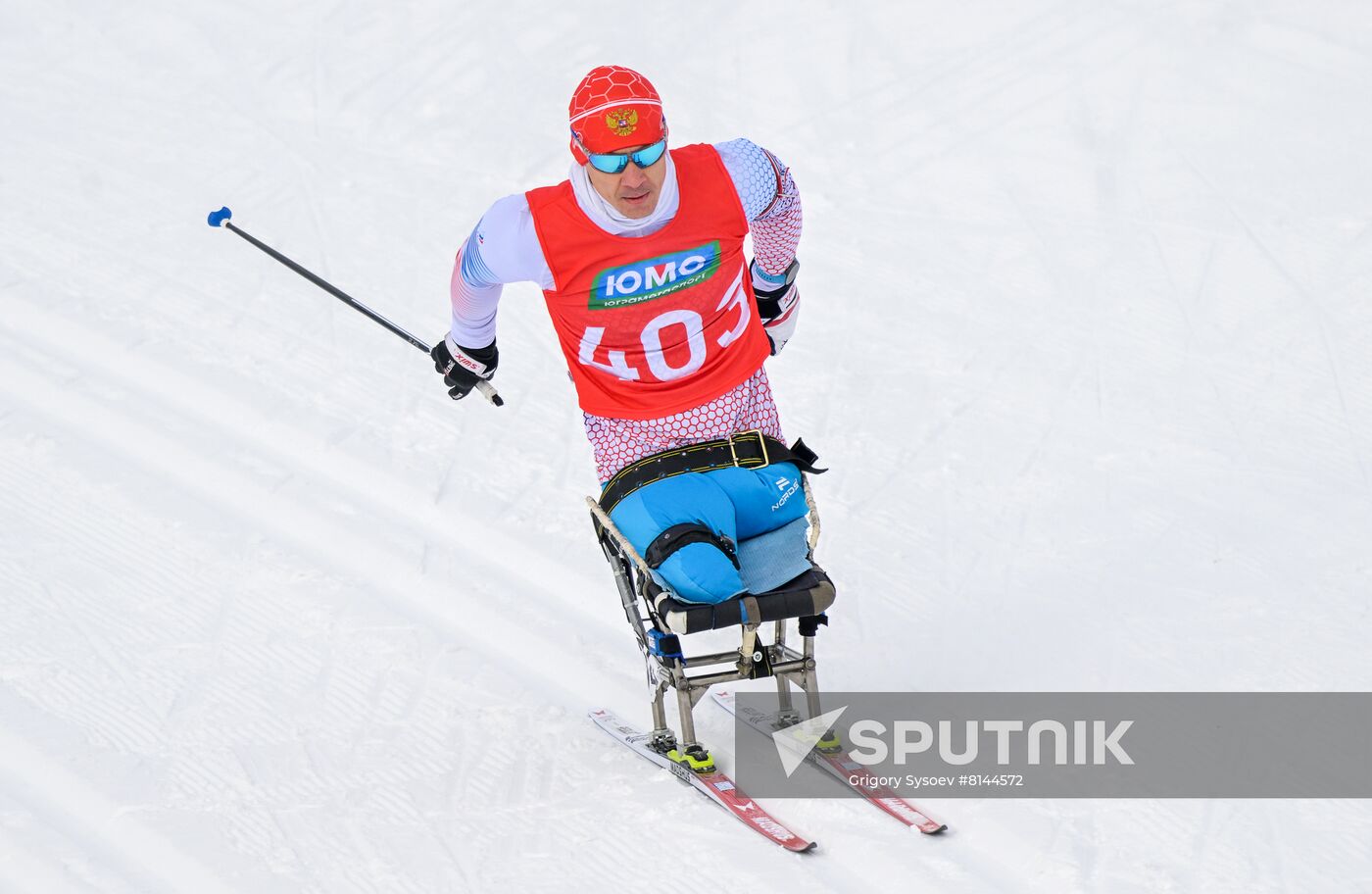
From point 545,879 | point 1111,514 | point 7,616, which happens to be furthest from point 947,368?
point 7,616

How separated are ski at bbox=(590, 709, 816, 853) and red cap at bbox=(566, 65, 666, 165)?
1.87 metres

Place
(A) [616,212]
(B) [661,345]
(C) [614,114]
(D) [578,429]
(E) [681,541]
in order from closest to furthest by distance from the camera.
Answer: (C) [614,114], (A) [616,212], (E) [681,541], (B) [661,345], (D) [578,429]

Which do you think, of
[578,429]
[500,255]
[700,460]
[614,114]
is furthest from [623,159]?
[578,429]

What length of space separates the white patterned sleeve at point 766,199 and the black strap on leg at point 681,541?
0.94 m

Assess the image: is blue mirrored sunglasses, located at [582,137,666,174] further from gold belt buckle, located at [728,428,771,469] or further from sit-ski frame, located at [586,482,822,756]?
sit-ski frame, located at [586,482,822,756]

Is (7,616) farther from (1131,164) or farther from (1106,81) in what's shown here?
(1106,81)

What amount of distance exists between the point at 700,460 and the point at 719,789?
980 mm

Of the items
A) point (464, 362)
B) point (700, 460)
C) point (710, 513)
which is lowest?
point (710, 513)

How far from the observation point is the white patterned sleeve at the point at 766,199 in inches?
184

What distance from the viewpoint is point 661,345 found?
4660mm

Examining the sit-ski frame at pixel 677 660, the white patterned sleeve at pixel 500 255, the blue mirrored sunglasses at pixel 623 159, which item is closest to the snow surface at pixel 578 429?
the sit-ski frame at pixel 677 660

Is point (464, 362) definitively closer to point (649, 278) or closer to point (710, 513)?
point (649, 278)

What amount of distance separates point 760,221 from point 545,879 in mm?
2058

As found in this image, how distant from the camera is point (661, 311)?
15.1 feet
